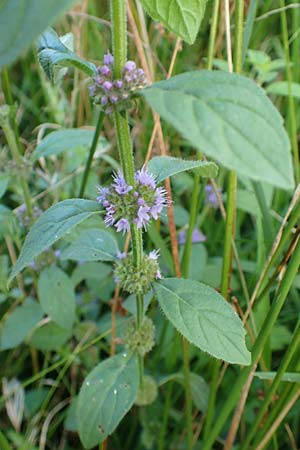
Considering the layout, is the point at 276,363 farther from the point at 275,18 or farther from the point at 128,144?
the point at 275,18

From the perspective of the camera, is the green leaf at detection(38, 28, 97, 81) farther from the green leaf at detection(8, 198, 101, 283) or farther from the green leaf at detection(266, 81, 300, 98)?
the green leaf at detection(266, 81, 300, 98)

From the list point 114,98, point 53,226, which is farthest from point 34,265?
point 114,98

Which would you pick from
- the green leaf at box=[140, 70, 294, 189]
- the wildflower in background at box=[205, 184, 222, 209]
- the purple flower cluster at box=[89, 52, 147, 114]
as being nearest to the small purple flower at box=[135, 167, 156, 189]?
the purple flower cluster at box=[89, 52, 147, 114]

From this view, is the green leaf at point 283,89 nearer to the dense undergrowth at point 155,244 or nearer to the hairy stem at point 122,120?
the dense undergrowth at point 155,244

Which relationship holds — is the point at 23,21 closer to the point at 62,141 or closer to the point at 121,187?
the point at 121,187

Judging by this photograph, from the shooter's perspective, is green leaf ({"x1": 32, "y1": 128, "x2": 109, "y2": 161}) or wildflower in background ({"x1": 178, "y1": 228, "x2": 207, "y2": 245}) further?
wildflower in background ({"x1": 178, "y1": 228, "x2": 207, "y2": 245})

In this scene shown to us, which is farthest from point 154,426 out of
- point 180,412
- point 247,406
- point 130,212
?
point 130,212

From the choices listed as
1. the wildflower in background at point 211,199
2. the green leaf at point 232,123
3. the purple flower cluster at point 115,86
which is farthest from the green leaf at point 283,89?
the green leaf at point 232,123

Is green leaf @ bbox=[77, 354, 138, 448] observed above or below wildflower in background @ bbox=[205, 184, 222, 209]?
above
